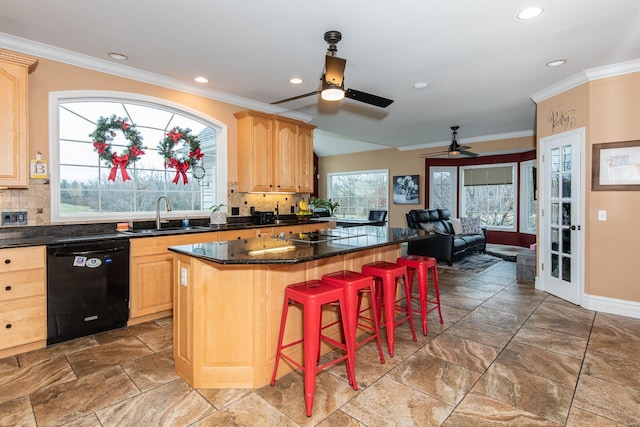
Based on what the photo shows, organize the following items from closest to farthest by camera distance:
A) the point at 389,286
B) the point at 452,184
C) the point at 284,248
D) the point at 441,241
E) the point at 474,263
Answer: the point at 284,248 < the point at 389,286 < the point at 441,241 < the point at 474,263 < the point at 452,184

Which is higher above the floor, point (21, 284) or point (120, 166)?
point (120, 166)

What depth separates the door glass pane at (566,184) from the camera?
409 cm

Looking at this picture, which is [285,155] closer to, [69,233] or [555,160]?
[69,233]

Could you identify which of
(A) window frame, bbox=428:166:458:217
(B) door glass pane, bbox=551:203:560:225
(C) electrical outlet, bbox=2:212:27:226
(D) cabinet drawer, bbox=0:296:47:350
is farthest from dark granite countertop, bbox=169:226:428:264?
(A) window frame, bbox=428:166:458:217

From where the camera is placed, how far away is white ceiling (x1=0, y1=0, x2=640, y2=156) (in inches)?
99.2

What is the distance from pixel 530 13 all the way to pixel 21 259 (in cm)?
440

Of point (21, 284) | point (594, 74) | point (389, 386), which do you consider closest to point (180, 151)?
point (21, 284)

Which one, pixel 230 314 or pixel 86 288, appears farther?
pixel 86 288

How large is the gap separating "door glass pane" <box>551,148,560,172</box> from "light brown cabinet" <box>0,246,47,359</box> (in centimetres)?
561

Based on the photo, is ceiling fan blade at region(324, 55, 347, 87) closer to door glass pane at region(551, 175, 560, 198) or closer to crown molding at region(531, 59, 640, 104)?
crown molding at region(531, 59, 640, 104)

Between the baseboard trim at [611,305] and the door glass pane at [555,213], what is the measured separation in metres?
0.96

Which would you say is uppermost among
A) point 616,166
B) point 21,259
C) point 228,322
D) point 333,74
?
point 333,74

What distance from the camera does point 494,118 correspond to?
579 cm

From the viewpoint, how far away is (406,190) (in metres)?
8.91
